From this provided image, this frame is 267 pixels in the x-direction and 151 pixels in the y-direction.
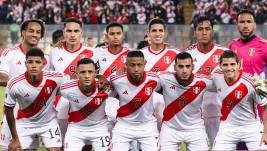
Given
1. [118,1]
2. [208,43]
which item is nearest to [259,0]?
[118,1]

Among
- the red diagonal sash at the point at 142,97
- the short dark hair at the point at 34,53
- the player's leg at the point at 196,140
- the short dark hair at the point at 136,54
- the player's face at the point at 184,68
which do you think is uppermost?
the short dark hair at the point at 34,53

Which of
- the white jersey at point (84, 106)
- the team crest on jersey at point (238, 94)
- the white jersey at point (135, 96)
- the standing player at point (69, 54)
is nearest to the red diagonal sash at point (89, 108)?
the white jersey at point (84, 106)

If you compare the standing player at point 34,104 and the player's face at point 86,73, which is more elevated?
the player's face at point 86,73

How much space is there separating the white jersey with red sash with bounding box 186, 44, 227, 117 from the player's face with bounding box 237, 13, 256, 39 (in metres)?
0.36

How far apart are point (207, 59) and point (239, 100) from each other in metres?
0.91

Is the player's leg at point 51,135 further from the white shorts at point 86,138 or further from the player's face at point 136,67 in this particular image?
the player's face at point 136,67

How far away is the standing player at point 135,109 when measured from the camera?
9.53 metres

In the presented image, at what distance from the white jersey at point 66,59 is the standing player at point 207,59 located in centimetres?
141

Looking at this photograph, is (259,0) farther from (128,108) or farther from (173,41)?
(128,108)

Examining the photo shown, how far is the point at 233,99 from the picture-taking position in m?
9.36

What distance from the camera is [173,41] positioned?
2425cm

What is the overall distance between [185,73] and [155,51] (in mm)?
948

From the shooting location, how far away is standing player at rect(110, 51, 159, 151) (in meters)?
9.53

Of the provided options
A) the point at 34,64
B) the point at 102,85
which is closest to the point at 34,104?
the point at 34,64
